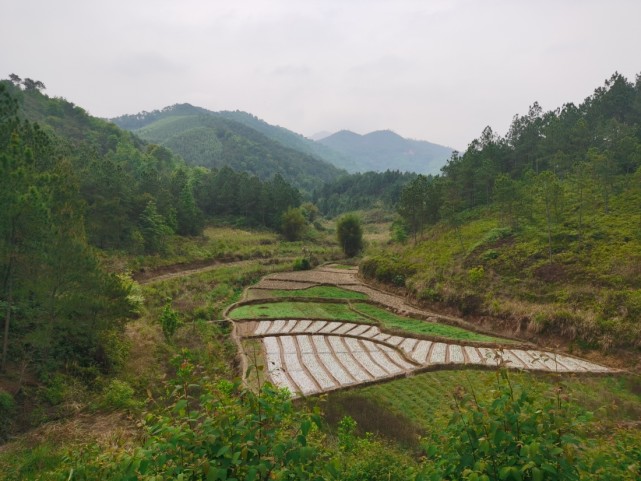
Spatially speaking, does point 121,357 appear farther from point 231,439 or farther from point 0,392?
point 231,439

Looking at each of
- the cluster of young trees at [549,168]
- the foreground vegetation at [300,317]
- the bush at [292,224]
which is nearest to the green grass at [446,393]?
the foreground vegetation at [300,317]

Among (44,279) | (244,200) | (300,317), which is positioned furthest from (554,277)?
(244,200)

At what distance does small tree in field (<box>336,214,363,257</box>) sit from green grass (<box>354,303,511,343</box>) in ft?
72.5

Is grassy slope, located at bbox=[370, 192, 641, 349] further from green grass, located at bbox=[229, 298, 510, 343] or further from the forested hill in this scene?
the forested hill

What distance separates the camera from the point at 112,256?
106 feet

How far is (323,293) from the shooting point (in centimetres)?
2795

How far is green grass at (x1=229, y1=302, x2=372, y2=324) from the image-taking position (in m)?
22.1

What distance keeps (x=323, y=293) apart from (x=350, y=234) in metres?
18.3

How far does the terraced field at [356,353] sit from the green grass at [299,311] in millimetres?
251

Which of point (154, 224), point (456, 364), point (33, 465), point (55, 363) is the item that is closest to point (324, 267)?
point (154, 224)

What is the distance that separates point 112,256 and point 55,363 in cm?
2151

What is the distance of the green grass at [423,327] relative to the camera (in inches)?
711

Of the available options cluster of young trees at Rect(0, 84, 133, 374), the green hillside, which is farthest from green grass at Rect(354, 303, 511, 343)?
cluster of young trees at Rect(0, 84, 133, 374)

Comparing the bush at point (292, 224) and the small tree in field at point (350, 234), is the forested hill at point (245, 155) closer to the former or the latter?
the bush at point (292, 224)
